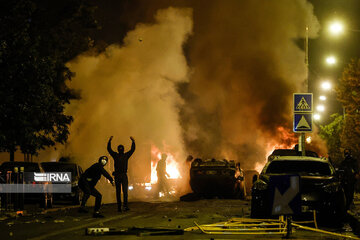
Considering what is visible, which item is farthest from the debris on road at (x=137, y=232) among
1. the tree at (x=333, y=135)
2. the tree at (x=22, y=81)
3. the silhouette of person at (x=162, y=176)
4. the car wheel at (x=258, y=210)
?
the tree at (x=333, y=135)

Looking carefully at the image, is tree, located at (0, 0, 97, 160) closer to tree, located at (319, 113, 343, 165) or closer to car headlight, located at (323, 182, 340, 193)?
car headlight, located at (323, 182, 340, 193)

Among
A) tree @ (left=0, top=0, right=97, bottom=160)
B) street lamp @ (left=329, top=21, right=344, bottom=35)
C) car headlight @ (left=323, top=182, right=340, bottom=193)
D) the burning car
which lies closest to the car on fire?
car headlight @ (left=323, top=182, right=340, bottom=193)

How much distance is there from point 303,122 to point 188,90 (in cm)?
3168

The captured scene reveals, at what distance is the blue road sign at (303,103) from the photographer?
56.6 ft

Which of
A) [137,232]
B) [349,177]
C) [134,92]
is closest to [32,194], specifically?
[349,177]

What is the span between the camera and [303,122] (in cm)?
1716

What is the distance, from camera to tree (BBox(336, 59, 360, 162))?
4684cm

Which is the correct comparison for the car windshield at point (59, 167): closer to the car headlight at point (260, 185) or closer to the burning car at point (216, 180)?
the burning car at point (216, 180)

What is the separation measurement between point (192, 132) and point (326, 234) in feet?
133

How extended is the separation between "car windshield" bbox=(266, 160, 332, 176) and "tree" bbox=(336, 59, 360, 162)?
3487cm

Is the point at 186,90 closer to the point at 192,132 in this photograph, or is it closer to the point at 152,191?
the point at 192,132

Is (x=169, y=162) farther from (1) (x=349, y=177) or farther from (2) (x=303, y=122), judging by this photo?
(1) (x=349, y=177)

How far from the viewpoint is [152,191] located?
27.2 m

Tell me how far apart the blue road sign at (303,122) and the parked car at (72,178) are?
9.69 m
